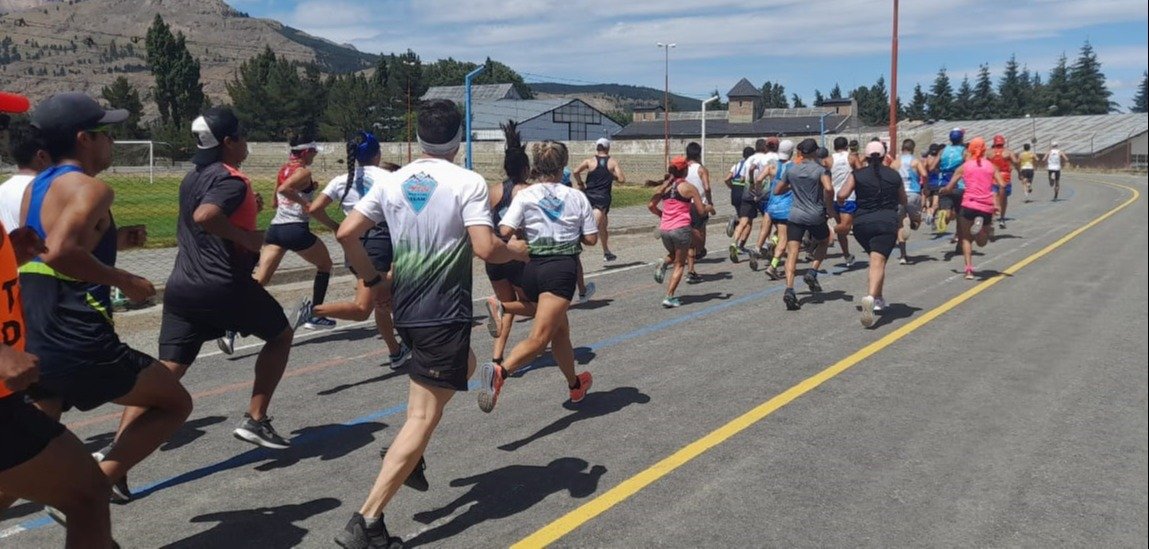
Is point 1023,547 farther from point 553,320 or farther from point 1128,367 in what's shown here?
point 1128,367

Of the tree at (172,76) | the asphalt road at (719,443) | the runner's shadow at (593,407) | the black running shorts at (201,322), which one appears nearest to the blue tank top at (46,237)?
the black running shorts at (201,322)

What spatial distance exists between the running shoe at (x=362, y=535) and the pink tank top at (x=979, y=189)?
1040cm

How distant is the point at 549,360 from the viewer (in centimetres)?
782

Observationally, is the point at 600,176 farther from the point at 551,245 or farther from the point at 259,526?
the point at 259,526

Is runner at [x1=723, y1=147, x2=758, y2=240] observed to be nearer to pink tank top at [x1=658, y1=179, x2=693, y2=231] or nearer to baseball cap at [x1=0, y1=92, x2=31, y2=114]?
pink tank top at [x1=658, y1=179, x2=693, y2=231]

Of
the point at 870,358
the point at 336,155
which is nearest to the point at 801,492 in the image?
the point at 870,358

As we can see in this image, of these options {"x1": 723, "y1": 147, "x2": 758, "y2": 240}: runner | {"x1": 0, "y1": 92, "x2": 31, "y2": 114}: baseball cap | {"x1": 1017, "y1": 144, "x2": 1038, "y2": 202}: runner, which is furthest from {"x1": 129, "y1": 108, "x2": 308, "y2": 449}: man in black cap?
{"x1": 1017, "y1": 144, "x2": 1038, "y2": 202}: runner

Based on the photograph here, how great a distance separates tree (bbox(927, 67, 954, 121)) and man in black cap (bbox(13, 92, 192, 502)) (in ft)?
476

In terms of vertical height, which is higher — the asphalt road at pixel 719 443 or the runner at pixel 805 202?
the runner at pixel 805 202

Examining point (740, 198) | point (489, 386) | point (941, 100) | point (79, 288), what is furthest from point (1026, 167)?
point (941, 100)

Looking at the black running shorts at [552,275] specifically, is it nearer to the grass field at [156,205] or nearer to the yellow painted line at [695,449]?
the yellow painted line at [695,449]

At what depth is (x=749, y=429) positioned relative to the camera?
5727mm

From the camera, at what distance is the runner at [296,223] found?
24.9 feet

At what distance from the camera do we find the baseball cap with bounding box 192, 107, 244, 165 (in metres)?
4.86
